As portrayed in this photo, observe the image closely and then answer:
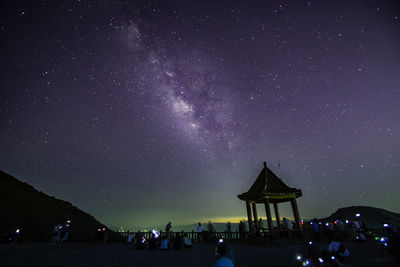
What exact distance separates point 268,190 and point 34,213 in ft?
136

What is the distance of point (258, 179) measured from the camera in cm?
1905

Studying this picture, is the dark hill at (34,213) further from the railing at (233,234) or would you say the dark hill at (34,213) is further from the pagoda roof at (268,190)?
the pagoda roof at (268,190)

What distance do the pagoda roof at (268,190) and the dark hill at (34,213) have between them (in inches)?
781

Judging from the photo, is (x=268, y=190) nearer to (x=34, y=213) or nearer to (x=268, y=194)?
(x=268, y=194)

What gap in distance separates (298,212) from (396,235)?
34.8ft

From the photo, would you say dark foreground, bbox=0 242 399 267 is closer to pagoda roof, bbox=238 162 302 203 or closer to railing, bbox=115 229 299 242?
railing, bbox=115 229 299 242

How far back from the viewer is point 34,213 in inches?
1439

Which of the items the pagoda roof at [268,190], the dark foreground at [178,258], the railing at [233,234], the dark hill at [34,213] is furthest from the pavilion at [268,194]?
the dark hill at [34,213]

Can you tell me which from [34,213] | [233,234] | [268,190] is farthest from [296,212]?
[34,213]

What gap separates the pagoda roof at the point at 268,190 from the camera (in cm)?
1633

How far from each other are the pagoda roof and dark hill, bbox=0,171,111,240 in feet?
65.1

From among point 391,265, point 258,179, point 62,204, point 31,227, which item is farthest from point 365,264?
point 62,204

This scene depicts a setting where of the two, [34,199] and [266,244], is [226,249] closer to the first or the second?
[266,244]

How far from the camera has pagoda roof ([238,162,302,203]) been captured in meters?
16.3
